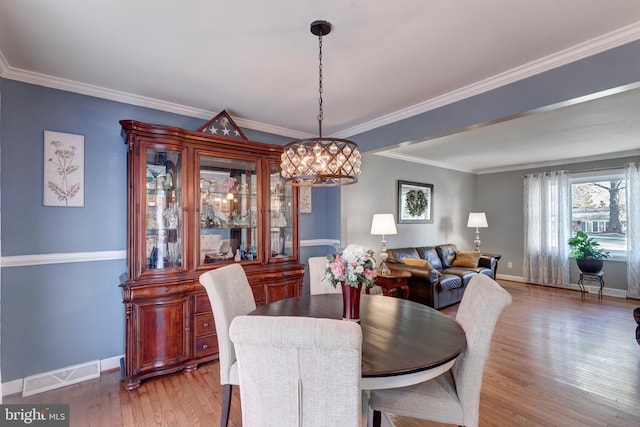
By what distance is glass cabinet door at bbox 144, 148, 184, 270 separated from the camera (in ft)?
8.27

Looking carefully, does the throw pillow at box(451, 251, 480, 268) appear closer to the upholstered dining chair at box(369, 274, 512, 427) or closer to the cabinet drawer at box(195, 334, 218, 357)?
the upholstered dining chair at box(369, 274, 512, 427)

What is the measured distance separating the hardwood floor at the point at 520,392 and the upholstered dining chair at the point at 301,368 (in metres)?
1.25

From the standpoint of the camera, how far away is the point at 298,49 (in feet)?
6.56

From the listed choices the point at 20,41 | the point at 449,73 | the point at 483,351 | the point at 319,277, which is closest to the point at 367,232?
the point at 319,277

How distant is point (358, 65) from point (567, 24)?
4.11 feet

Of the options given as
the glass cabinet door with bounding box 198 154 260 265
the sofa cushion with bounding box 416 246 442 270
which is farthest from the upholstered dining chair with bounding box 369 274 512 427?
the sofa cushion with bounding box 416 246 442 270

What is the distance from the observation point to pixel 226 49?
1996mm

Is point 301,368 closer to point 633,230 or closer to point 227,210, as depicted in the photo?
point 227,210

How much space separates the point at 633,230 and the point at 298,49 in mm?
6295

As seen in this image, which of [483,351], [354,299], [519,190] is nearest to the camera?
[483,351]

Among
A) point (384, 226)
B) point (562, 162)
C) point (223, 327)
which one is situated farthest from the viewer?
point (562, 162)

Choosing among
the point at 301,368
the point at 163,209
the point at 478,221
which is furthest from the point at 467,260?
the point at 301,368

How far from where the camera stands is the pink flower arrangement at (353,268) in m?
1.64

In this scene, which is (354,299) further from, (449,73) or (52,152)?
(52,152)
